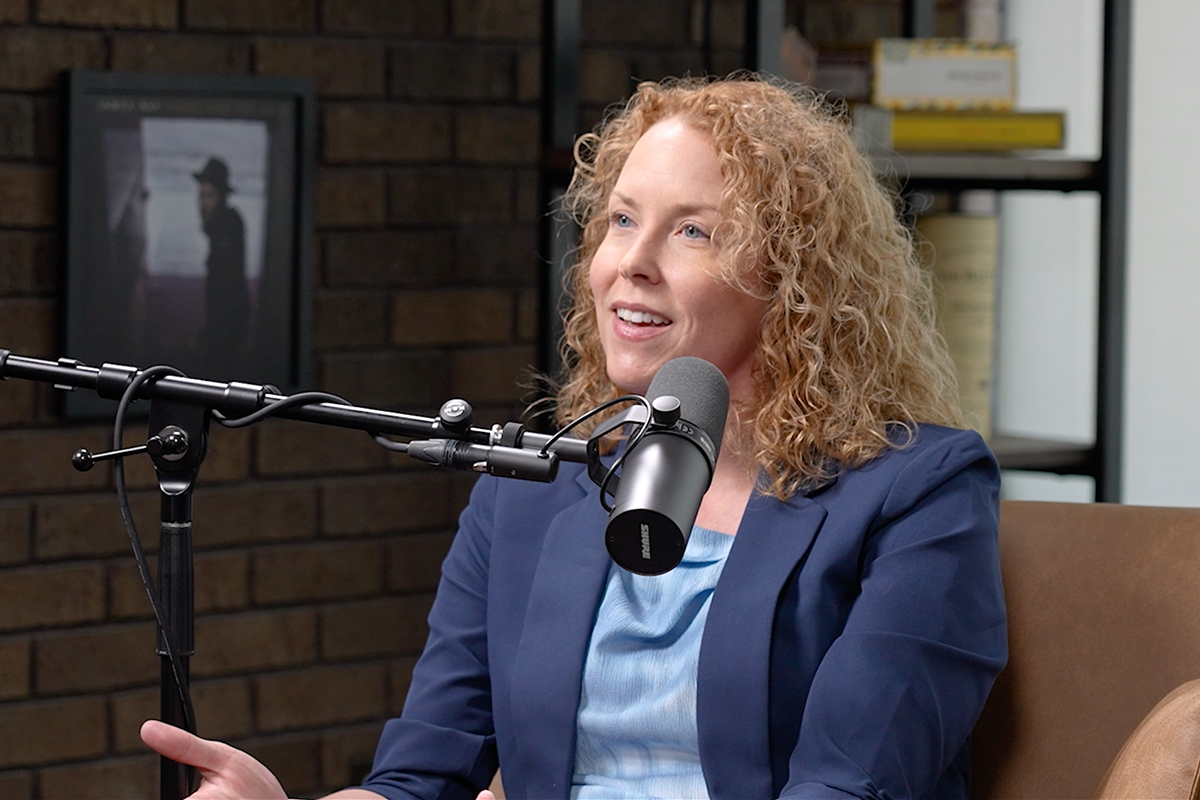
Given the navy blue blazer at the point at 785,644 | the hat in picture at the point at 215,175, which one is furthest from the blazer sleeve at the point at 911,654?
the hat in picture at the point at 215,175

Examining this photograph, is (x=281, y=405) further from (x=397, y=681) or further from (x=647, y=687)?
(x=397, y=681)

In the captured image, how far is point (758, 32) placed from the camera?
2.18m

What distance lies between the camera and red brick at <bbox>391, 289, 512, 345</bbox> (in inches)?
103

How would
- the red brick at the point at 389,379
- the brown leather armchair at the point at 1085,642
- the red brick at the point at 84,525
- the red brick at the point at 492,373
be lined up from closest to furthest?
the brown leather armchair at the point at 1085,642
the red brick at the point at 84,525
the red brick at the point at 389,379
the red brick at the point at 492,373

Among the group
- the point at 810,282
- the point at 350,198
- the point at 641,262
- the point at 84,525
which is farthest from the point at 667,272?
the point at 84,525

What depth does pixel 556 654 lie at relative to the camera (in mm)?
1446

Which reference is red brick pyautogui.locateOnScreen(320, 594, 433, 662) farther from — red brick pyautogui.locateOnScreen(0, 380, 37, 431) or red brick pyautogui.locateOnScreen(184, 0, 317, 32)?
red brick pyautogui.locateOnScreen(184, 0, 317, 32)

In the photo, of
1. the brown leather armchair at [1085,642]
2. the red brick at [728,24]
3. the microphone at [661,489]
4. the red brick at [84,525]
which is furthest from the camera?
the red brick at [728,24]

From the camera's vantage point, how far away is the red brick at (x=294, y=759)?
2582 mm

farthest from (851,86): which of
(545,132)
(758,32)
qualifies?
(545,132)

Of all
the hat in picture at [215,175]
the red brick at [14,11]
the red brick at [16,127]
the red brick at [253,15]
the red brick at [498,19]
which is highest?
the red brick at [498,19]

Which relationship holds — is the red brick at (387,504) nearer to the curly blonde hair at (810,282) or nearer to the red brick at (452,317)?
the red brick at (452,317)

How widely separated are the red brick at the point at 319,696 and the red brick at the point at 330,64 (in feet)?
3.42

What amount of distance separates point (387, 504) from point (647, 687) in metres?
1.31
